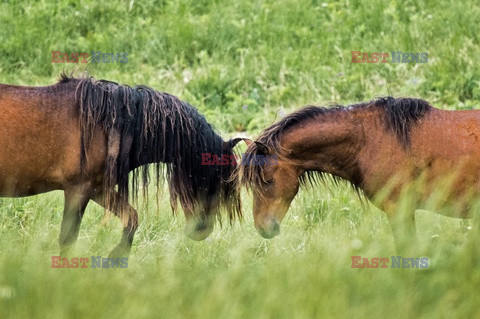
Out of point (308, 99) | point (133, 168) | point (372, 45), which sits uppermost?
point (372, 45)

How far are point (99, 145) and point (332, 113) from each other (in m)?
1.45

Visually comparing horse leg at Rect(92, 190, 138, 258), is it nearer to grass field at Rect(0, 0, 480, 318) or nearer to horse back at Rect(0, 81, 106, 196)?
grass field at Rect(0, 0, 480, 318)

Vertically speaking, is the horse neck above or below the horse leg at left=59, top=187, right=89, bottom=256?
above

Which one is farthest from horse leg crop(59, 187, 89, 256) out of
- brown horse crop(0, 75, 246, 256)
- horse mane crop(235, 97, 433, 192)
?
horse mane crop(235, 97, 433, 192)

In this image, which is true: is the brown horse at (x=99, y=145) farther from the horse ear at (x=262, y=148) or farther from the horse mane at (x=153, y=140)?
the horse ear at (x=262, y=148)

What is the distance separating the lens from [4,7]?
10.9 m

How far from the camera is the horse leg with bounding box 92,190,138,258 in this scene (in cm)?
545

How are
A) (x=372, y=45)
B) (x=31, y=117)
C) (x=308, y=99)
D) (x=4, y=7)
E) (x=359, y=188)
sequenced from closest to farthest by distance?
(x=31, y=117) → (x=359, y=188) → (x=308, y=99) → (x=372, y=45) → (x=4, y=7)

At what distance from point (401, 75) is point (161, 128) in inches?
184

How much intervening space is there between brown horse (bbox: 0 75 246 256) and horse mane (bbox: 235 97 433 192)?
315 millimetres

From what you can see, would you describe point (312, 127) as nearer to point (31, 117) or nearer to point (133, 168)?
point (133, 168)

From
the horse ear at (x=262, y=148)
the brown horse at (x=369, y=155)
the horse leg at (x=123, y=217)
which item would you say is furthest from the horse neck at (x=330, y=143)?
the horse leg at (x=123, y=217)

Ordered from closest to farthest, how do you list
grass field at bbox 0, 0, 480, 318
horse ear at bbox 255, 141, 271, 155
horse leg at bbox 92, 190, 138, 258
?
grass field at bbox 0, 0, 480, 318 → horse ear at bbox 255, 141, 271, 155 → horse leg at bbox 92, 190, 138, 258

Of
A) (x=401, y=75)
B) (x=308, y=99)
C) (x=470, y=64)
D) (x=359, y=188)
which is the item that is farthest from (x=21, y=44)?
(x=359, y=188)
